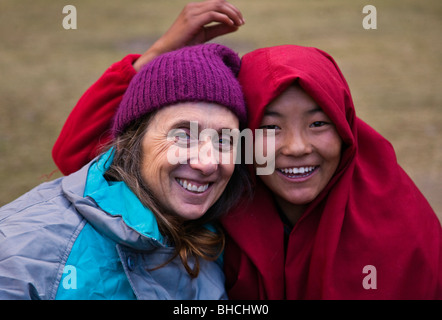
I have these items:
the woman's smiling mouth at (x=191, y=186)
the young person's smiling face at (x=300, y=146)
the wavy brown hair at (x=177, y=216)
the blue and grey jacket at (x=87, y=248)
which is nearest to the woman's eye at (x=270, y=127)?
the young person's smiling face at (x=300, y=146)

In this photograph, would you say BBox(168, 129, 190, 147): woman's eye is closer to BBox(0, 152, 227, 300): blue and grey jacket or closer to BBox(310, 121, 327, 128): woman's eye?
BBox(0, 152, 227, 300): blue and grey jacket

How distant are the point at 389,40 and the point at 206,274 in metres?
8.26

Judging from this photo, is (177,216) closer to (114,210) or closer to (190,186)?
(190,186)

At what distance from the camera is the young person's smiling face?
223cm

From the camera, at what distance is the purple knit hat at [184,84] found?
2154 millimetres

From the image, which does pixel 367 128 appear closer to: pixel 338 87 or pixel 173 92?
pixel 338 87

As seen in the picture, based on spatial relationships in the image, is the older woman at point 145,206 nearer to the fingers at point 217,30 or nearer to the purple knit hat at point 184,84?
the purple knit hat at point 184,84

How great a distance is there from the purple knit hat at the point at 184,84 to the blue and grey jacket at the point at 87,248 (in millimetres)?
319

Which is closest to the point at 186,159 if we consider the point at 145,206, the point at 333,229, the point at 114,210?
the point at 145,206

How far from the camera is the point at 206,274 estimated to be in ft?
7.58

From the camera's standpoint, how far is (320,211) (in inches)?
96.8

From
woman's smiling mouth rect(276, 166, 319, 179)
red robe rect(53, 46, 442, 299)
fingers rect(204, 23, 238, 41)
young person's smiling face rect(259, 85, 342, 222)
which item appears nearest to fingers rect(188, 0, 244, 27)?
fingers rect(204, 23, 238, 41)

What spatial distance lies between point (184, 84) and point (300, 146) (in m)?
0.57
